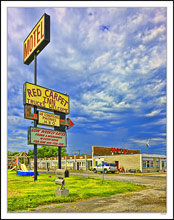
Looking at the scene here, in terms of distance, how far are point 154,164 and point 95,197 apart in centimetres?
3573

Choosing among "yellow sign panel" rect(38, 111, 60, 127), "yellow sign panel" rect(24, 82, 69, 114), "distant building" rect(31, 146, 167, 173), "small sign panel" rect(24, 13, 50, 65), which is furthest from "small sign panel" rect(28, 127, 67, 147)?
"distant building" rect(31, 146, 167, 173)

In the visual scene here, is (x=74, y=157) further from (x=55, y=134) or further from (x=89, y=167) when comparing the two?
(x=55, y=134)

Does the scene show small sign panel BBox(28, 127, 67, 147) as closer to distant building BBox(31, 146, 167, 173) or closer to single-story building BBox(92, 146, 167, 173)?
distant building BBox(31, 146, 167, 173)

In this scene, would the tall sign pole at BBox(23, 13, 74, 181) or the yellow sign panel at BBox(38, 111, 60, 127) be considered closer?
the tall sign pole at BBox(23, 13, 74, 181)

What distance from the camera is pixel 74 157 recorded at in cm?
5925

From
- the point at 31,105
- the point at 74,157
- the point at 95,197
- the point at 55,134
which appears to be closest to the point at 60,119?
the point at 55,134

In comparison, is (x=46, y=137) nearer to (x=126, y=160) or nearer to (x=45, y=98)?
(x=45, y=98)

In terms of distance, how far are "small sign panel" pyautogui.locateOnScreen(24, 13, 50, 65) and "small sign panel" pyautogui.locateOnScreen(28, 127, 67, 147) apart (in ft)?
24.8

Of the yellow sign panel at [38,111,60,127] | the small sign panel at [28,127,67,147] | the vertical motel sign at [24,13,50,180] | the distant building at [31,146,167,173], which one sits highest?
the vertical motel sign at [24,13,50,180]

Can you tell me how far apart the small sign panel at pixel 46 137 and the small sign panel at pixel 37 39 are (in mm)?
7550

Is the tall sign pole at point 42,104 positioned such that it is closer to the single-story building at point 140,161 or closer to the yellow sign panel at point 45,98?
the yellow sign panel at point 45,98

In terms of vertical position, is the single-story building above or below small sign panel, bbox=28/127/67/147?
below

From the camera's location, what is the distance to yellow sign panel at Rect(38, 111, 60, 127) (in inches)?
787

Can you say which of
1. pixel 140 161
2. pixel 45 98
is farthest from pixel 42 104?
pixel 140 161
